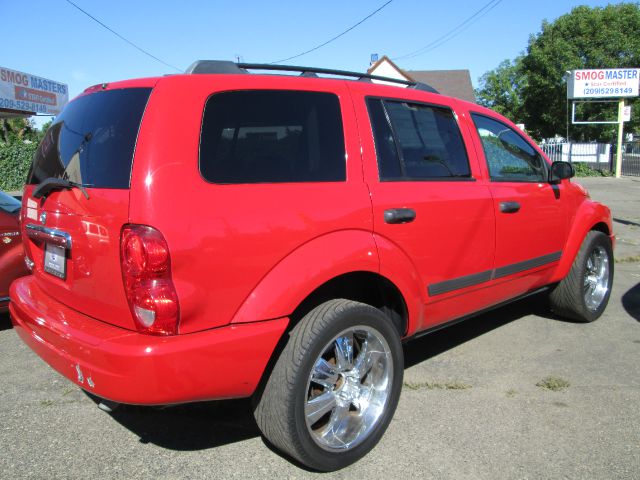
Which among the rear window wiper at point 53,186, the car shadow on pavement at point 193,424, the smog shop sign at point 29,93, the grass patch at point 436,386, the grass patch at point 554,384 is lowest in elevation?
the car shadow on pavement at point 193,424

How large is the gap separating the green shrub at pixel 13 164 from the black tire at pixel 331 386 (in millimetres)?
21824

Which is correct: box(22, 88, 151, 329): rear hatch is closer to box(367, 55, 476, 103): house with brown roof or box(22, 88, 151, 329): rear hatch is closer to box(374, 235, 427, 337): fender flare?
box(374, 235, 427, 337): fender flare

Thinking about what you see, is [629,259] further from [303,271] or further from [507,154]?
[303,271]

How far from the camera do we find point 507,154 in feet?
13.2

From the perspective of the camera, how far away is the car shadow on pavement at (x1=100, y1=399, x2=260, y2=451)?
120 inches

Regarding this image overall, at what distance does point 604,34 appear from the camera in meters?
35.6

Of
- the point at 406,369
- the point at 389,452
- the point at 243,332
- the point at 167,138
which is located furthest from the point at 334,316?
the point at 406,369

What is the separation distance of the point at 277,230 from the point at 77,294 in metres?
1.01

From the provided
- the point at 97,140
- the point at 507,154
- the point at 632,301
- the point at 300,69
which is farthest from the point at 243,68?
the point at 632,301

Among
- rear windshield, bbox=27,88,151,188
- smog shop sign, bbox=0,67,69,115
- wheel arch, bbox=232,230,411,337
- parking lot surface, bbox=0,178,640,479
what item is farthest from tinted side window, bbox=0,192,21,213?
smog shop sign, bbox=0,67,69,115

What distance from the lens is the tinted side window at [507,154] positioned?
3832 mm

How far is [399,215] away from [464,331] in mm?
2233

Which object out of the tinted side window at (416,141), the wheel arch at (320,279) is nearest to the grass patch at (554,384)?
the wheel arch at (320,279)

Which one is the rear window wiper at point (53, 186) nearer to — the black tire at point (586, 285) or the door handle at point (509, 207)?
the door handle at point (509, 207)
